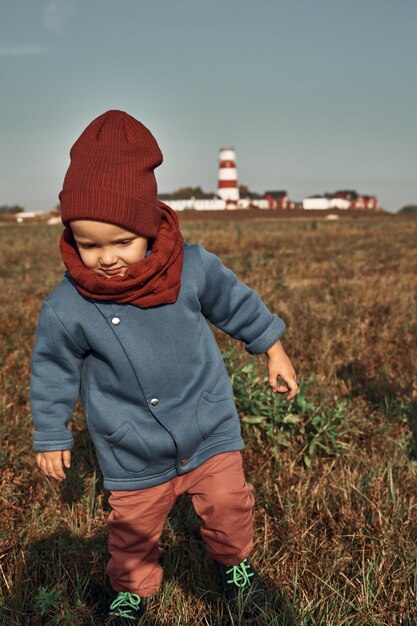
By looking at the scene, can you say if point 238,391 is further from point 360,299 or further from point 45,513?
point 360,299

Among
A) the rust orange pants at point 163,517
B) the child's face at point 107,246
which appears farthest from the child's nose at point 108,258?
the rust orange pants at point 163,517

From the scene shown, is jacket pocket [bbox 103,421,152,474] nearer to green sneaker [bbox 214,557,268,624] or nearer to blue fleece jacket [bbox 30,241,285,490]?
blue fleece jacket [bbox 30,241,285,490]

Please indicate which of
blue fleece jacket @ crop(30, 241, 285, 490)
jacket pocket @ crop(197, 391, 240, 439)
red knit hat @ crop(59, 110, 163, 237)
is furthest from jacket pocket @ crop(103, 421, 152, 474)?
red knit hat @ crop(59, 110, 163, 237)

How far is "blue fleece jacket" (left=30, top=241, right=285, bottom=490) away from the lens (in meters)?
2.04

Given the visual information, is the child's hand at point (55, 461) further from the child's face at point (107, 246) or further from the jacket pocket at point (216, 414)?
the child's face at point (107, 246)

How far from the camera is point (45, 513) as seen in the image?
8.36ft

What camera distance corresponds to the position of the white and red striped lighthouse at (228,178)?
78.1m

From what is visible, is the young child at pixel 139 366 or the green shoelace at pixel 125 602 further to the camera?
the green shoelace at pixel 125 602

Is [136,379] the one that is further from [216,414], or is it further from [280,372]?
[280,372]

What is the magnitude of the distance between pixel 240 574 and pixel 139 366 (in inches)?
34.5

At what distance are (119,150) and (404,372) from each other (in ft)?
10.2

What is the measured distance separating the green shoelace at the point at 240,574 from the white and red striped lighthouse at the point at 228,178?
77.4 metres

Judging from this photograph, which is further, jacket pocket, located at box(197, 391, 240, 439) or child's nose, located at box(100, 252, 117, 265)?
jacket pocket, located at box(197, 391, 240, 439)

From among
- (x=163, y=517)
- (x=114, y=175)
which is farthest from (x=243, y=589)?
(x=114, y=175)
